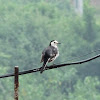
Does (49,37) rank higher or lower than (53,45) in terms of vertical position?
higher

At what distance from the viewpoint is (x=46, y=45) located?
1485 inches

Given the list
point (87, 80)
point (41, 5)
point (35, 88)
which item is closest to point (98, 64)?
point (87, 80)

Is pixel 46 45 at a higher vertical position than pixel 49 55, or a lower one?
higher

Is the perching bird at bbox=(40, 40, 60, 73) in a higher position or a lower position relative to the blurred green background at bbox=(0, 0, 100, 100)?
lower

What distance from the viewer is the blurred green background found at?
3719 cm

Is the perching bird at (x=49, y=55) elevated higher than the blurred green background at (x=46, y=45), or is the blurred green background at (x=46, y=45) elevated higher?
the blurred green background at (x=46, y=45)

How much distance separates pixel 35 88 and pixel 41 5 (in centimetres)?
937

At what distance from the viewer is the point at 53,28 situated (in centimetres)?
4528

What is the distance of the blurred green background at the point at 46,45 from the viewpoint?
122ft

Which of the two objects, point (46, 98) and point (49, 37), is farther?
point (49, 37)

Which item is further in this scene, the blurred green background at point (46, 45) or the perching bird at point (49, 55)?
the blurred green background at point (46, 45)

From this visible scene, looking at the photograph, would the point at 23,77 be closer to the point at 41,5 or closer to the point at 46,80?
the point at 46,80

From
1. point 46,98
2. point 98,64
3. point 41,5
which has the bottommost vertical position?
point 46,98

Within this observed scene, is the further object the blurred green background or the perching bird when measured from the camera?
the blurred green background
